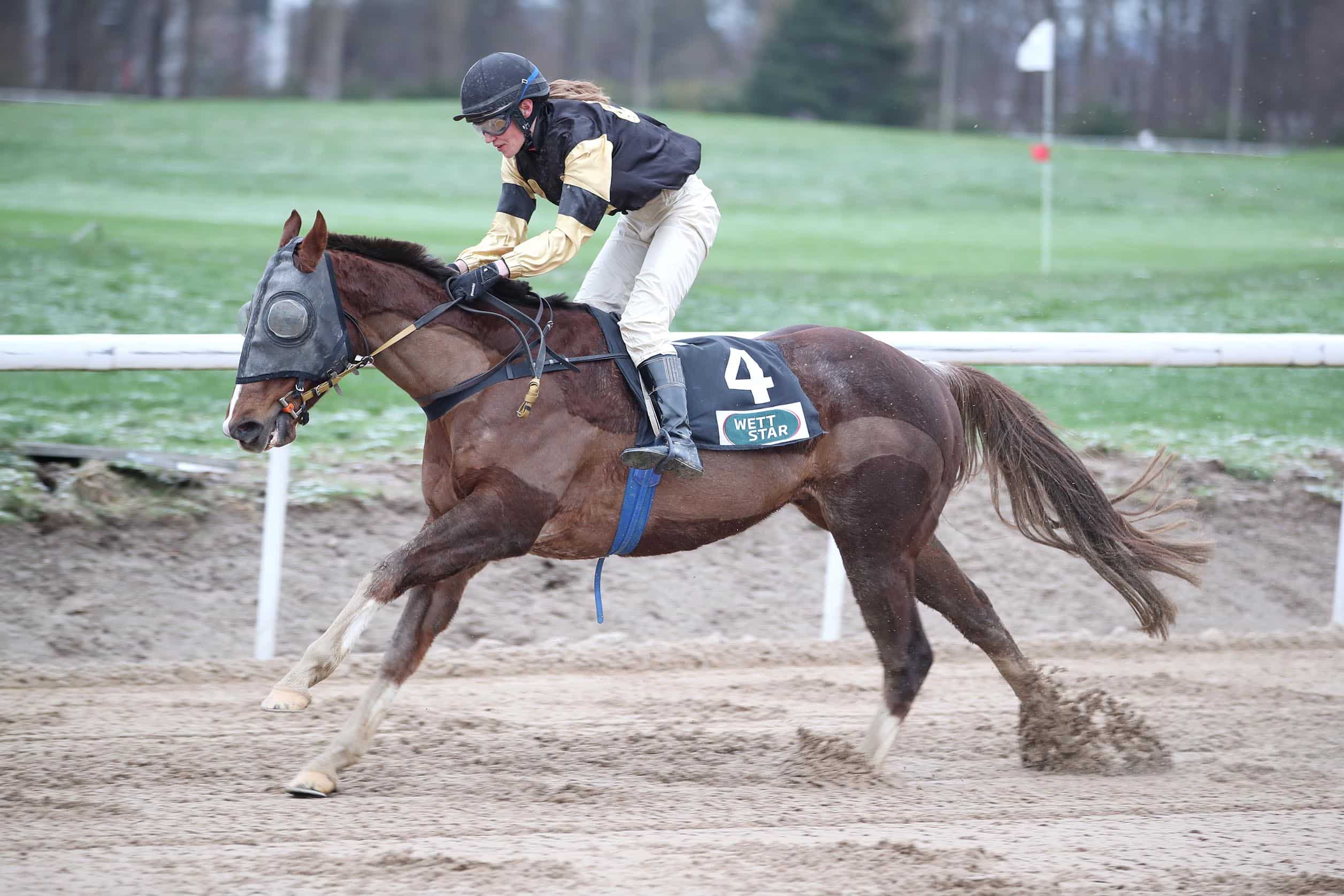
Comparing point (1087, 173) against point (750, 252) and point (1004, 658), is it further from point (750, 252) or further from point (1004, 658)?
point (1004, 658)

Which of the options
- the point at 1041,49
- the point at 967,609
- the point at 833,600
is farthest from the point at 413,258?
the point at 1041,49

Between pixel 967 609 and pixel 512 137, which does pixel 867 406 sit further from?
pixel 512 137

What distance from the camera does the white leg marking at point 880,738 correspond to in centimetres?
420

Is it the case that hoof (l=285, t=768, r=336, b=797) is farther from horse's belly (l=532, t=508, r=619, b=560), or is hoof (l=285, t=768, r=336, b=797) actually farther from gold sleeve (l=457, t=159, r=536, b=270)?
gold sleeve (l=457, t=159, r=536, b=270)

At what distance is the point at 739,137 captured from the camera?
1187 inches

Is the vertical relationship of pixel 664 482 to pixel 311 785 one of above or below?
above

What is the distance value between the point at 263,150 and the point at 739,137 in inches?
423

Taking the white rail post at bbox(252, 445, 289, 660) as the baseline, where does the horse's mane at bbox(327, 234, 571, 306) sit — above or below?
above

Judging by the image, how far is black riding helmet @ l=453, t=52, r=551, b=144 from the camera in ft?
12.4

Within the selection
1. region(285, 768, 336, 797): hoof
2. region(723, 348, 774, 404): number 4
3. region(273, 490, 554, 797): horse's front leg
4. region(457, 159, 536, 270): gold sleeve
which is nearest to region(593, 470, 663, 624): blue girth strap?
region(273, 490, 554, 797): horse's front leg

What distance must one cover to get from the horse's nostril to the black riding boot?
107cm

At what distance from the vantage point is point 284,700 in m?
3.53

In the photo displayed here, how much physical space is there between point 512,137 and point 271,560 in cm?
215

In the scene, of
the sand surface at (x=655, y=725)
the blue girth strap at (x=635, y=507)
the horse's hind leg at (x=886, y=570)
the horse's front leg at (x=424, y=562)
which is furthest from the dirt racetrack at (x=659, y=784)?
the blue girth strap at (x=635, y=507)
